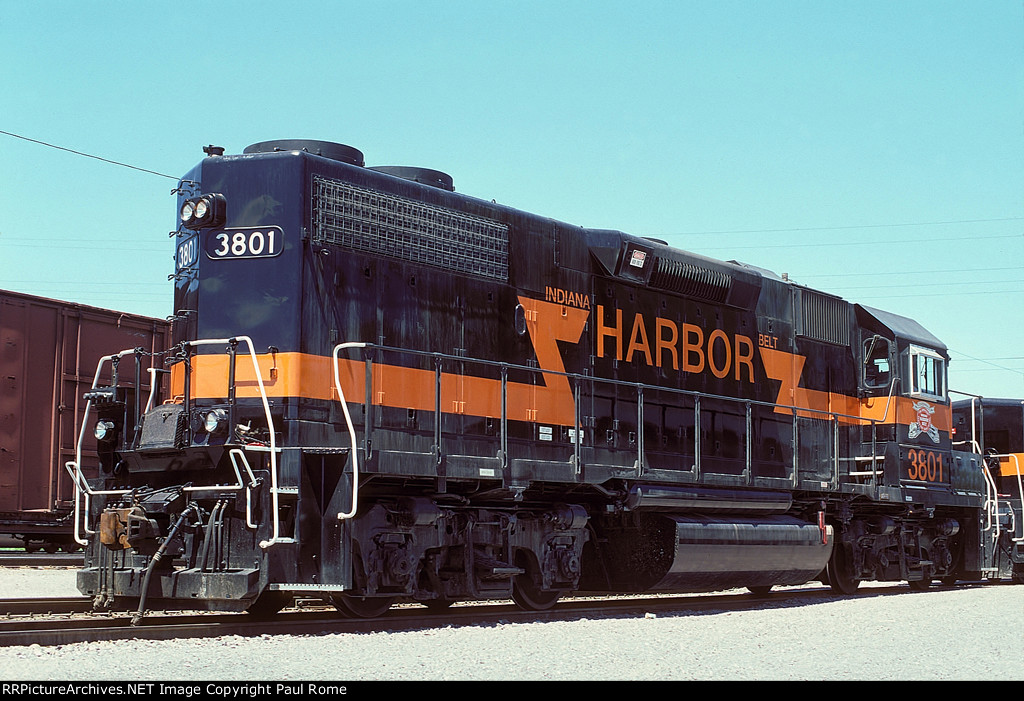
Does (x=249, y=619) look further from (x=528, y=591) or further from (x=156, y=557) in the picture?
(x=528, y=591)

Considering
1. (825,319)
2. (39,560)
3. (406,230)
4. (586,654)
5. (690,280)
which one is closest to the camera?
(586,654)

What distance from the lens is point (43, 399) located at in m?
16.8

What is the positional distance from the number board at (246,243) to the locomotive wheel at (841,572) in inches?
356

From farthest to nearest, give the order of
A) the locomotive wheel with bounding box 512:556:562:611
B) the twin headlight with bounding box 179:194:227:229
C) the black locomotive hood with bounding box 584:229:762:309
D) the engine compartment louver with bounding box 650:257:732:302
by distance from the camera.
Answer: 1. the engine compartment louver with bounding box 650:257:732:302
2. the black locomotive hood with bounding box 584:229:762:309
3. the locomotive wheel with bounding box 512:556:562:611
4. the twin headlight with bounding box 179:194:227:229

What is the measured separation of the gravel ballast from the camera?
6.32 m

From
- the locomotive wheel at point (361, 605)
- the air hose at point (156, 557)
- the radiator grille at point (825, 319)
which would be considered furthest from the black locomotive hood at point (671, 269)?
the air hose at point (156, 557)

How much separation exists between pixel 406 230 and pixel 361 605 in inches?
130

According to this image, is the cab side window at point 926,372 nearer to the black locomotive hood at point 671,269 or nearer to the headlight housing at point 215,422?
the black locomotive hood at point 671,269

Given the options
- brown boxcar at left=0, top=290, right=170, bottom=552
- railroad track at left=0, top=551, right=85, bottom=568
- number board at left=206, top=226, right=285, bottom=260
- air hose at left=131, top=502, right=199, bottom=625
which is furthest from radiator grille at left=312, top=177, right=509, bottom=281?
railroad track at left=0, top=551, right=85, bottom=568

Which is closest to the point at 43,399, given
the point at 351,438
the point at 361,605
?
the point at 361,605

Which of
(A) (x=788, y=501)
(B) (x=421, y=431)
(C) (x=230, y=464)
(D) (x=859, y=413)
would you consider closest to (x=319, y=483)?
(C) (x=230, y=464)

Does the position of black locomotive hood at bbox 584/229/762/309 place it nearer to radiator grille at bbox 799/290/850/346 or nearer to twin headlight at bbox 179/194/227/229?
radiator grille at bbox 799/290/850/346

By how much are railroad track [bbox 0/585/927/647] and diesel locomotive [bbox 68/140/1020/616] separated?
230 millimetres
